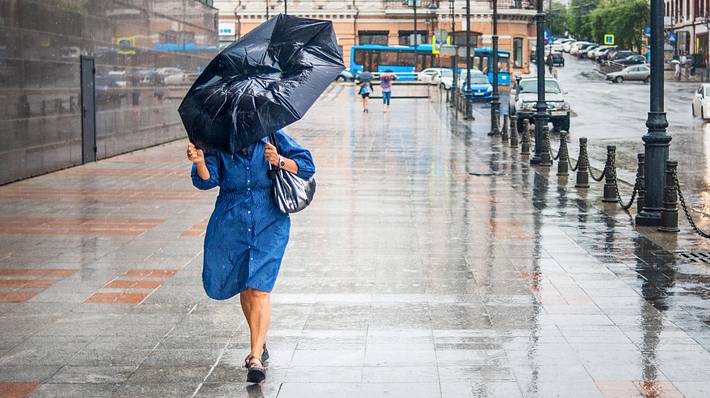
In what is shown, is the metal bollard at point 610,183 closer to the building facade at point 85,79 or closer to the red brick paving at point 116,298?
the red brick paving at point 116,298

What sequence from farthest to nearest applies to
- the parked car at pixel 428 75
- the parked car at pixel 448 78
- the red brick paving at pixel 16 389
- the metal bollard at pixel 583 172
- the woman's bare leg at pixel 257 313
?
the parked car at pixel 428 75 < the parked car at pixel 448 78 < the metal bollard at pixel 583 172 < the woman's bare leg at pixel 257 313 < the red brick paving at pixel 16 389

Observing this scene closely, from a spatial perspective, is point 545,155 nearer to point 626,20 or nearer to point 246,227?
point 246,227

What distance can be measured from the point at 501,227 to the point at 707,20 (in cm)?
7452

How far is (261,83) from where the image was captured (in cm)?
724

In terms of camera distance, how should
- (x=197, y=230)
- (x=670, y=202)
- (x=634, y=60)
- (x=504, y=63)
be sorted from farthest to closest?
(x=634, y=60), (x=504, y=63), (x=197, y=230), (x=670, y=202)

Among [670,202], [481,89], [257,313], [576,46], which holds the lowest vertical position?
[257,313]

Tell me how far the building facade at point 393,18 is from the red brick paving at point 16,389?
8635cm

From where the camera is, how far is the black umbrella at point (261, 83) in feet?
23.2

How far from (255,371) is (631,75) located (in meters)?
78.0

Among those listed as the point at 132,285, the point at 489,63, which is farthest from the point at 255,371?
the point at 489,63

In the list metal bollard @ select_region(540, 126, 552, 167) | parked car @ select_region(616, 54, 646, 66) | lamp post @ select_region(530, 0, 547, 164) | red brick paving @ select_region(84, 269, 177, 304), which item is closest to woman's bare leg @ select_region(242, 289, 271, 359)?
red brick paving @ select_region(84, 269, 177, 304)

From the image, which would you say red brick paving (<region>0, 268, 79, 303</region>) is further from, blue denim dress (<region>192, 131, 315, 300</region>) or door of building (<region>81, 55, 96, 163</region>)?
door of building (<region>81, 55, 96, 163</region>)

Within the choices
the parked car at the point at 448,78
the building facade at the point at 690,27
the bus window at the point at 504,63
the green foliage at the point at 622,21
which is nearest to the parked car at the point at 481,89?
the parked car at the point at 448,78

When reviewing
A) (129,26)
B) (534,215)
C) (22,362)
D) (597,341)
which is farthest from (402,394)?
(129,26)
